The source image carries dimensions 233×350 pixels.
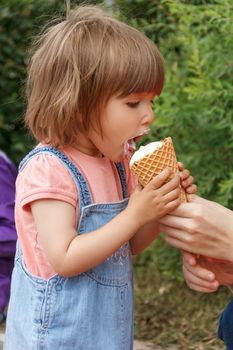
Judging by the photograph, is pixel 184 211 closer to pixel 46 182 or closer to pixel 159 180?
pixel 159 180

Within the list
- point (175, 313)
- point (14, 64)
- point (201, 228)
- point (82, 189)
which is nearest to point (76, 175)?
point (82, 189)

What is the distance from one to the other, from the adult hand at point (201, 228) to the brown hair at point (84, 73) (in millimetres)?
334

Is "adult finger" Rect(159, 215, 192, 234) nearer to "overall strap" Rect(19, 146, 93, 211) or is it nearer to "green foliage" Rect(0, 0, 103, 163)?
"overall strap" Rect(19, 146, 93, 211)

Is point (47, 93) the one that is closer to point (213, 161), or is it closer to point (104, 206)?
point (104, 206)

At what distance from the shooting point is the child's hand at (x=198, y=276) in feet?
7.02

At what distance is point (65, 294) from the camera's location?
2.07 metres

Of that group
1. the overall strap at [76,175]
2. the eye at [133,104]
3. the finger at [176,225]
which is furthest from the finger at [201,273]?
the eye at [133,104]

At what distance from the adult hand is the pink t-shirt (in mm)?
196

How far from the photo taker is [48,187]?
2.01m

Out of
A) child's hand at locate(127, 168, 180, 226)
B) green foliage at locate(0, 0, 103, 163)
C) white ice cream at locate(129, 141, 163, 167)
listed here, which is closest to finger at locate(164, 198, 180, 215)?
child's hand at locate(127, 168, 180, 226)

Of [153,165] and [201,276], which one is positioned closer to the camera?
[153,165]

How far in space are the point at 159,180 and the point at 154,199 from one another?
5 centimetres

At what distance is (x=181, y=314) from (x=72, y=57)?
7.75ft

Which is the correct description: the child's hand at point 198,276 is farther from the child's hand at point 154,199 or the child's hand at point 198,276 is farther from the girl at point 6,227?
the girl at point 6,227
